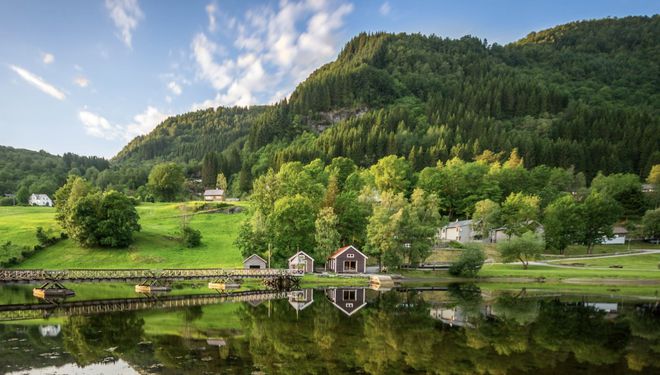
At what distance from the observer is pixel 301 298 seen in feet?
163

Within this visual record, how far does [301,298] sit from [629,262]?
213ft

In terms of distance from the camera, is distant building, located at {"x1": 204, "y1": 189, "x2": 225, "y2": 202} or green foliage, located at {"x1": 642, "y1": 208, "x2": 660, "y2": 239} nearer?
green foliage, located at {"x1": 642, "y1": 208, "x2": 660, "y2": 239}

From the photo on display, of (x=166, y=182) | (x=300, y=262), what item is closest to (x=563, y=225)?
(x=300, y=262)

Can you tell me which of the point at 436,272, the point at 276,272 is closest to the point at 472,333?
the point at 276,272

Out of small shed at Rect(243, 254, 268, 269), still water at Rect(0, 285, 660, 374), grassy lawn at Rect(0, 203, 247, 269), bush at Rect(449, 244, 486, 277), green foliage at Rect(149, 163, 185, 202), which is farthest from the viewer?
green foliage at Rect(149, 163, 185, 202)

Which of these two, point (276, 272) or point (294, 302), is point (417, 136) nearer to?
point (276, 272)

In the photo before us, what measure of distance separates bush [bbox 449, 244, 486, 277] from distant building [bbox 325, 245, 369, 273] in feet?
46.8

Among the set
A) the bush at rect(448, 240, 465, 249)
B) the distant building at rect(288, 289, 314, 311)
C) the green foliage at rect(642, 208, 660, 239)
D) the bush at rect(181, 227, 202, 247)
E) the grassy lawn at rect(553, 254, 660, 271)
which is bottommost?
the distant building at rect(288, 289, 314, 311)

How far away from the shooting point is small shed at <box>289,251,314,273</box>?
66.8 meters

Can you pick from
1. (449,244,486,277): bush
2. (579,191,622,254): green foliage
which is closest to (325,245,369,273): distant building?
(449,244,486,277): bush

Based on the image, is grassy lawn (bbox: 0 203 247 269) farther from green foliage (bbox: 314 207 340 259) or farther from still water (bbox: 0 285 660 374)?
still water (bbox: 0 285 660 374)

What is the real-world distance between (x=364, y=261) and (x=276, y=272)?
15.7 metres

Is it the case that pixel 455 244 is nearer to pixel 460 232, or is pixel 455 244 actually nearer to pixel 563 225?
pixel 460 232

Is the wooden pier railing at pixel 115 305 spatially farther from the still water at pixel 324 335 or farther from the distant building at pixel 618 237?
the distant building at pixel 618 237
